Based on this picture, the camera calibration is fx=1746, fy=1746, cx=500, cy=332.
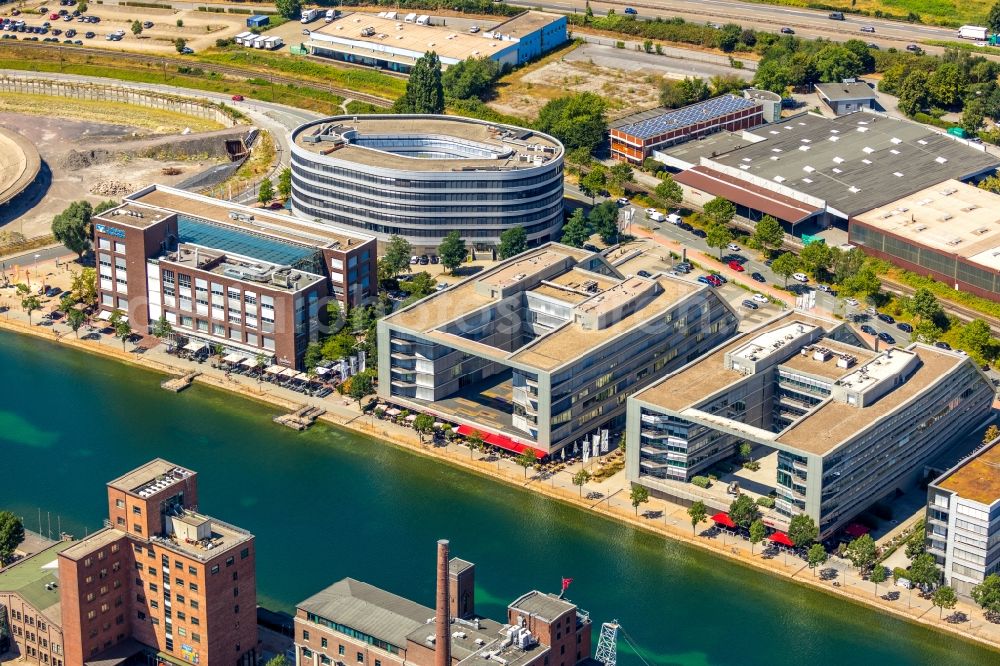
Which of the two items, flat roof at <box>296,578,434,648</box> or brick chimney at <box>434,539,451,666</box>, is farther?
flat roof at <box>296,578,434,648</box>

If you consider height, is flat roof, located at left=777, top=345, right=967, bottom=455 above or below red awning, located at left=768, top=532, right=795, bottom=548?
above

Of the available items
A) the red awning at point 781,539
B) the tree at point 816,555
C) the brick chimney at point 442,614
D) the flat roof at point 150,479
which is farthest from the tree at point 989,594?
the flat roof at point 150,479

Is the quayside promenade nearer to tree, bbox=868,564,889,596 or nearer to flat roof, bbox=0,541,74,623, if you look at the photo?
tree, bbox=868,564,889,596

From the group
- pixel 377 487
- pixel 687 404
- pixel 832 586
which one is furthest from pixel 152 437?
pixel 832 586

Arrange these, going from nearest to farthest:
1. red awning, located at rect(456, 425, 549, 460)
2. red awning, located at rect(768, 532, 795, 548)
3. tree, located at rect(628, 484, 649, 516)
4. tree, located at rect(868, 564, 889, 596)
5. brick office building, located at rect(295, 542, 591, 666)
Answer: brick office building, located at rect(295, 542, 591, 666)
tree, located at rect(868, 564, 889, 596)
red awning, located at rect(768, 532, 795, 548)
tree, located at rect(628, 484, 649, 516)
red awning, located at rect(456, 425, 549, 460)

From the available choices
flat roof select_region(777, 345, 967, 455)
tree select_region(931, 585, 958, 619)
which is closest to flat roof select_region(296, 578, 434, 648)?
flat roof select_region(777, 345, 967, 455)

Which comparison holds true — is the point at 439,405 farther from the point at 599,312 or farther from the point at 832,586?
the point at 832,586

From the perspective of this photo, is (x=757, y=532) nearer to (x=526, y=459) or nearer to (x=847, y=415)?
(x=847, y=415)
